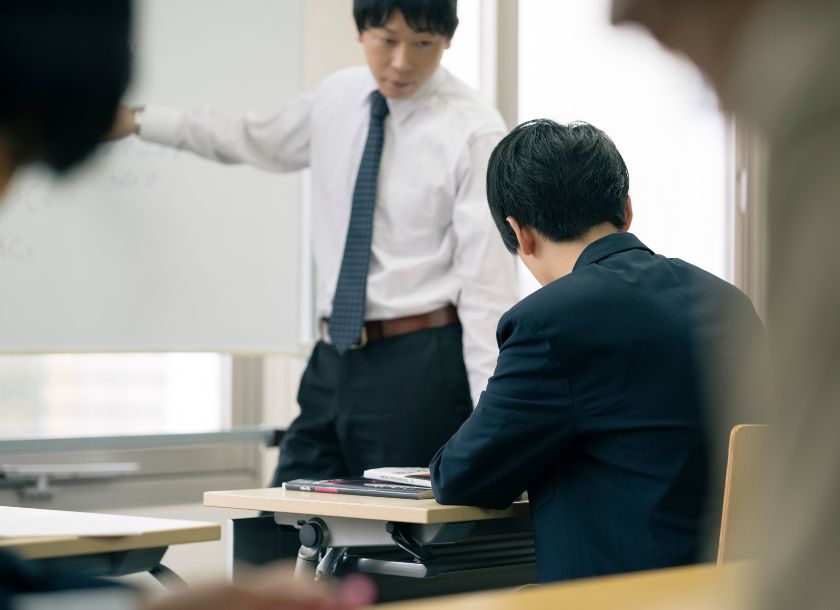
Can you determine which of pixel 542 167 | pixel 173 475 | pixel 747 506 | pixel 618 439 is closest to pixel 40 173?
pixel 747 506

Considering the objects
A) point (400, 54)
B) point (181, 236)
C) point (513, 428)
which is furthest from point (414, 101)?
point (513, 428)

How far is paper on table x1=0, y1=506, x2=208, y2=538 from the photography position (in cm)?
140

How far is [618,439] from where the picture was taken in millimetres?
1822

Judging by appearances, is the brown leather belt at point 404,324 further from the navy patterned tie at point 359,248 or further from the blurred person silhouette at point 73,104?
the blurred person silhouette at point 73,104

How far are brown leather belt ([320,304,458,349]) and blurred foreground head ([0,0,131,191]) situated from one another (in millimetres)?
2294

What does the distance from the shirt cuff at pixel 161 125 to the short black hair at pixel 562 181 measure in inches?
49.1

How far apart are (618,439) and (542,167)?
550mm

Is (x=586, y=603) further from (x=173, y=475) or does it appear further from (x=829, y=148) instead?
(x=173, y=475)

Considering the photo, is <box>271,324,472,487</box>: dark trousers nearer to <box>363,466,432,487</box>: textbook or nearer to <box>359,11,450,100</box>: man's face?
<box>363,466,432,487</box>: textbook

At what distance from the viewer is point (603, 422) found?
5.97 ft

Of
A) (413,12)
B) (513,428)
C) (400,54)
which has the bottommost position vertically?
(513,428)

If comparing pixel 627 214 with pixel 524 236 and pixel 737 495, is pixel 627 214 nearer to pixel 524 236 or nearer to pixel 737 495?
pixel 524 236

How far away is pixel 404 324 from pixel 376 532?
0.93m

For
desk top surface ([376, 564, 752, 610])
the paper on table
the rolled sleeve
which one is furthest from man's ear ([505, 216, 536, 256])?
desk top surface ([376, 564, 752, 610])
